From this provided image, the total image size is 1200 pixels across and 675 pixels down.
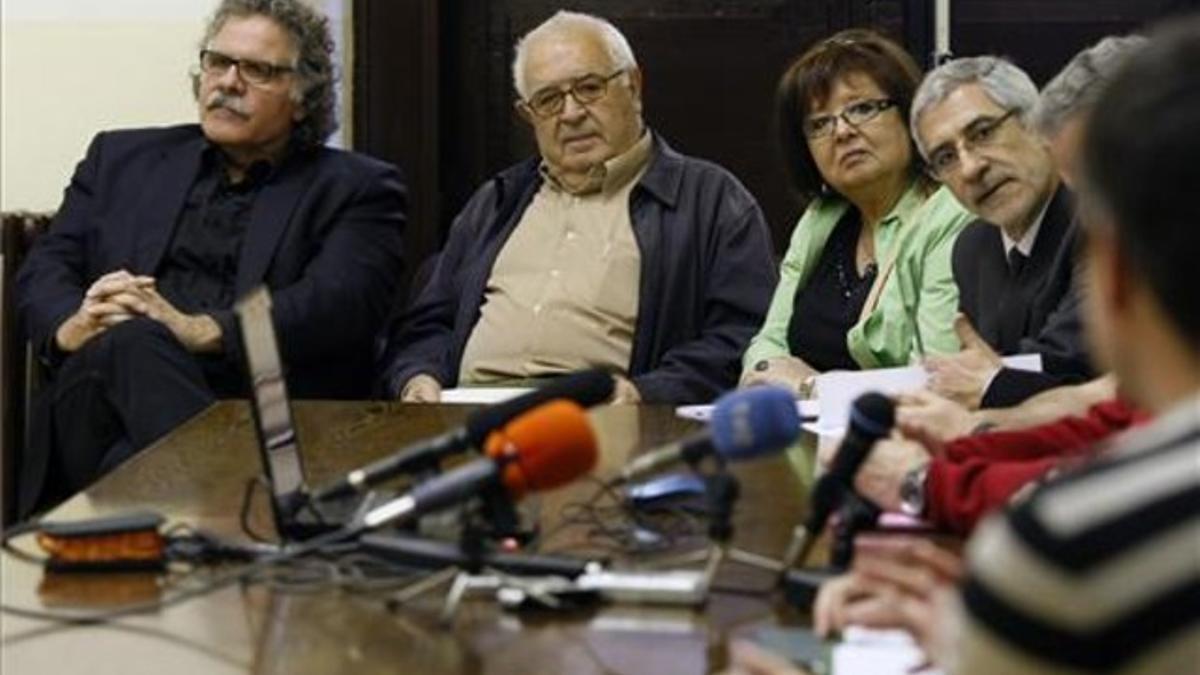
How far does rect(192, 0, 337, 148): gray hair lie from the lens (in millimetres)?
3951

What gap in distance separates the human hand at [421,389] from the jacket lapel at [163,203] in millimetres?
566

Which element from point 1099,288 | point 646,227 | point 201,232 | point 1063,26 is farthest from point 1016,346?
point 1099,288

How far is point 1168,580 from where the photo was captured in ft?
2.49

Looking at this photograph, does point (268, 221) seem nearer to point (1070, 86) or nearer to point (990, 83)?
point (990, 83)

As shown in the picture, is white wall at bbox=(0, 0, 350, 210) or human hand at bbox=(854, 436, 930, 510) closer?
human hand at bbox=(854, 436, 930, 510)

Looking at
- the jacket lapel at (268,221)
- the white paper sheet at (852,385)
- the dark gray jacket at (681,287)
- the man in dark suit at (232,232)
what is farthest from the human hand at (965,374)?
the jacket lapel at (268,221)

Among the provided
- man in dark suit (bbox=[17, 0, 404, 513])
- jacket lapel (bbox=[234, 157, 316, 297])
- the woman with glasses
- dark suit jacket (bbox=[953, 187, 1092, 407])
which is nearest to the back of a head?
dark suit jacket (bbox=[953, 187, 1092, 407])

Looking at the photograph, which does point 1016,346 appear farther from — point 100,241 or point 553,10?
point 553,10

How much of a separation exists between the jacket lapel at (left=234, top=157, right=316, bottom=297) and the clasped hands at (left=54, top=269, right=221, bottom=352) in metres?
0.16

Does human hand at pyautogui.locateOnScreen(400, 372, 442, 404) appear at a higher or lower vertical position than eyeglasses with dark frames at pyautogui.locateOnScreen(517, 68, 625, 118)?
lower

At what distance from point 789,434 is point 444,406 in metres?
1.55

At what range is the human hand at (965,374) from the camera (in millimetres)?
2740

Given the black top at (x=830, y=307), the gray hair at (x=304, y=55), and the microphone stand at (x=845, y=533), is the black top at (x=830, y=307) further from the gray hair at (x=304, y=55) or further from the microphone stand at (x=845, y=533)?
the microphone stand at (x=845, y=533)

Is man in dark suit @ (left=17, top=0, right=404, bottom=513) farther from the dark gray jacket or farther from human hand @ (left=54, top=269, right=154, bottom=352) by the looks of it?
the dark gray jacket
